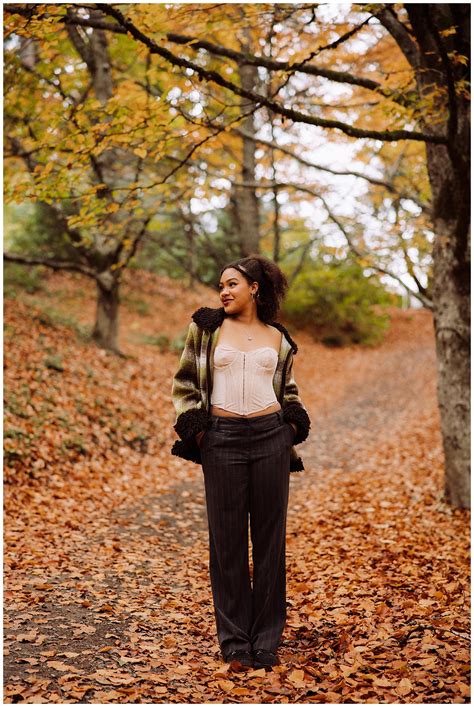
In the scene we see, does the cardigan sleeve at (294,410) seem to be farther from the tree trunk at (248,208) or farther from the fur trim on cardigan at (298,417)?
the tree trunk at (248,208)

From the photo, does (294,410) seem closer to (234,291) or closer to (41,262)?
(234,291)

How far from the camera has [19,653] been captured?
346cm

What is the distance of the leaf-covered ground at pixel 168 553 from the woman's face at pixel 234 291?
2070 mm

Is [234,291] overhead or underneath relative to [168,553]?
Result: overhead

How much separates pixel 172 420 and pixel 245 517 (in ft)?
23.3

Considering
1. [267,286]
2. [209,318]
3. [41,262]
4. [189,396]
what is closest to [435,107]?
[267,286]

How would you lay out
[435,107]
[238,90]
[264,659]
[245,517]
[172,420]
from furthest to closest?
[172,420] → [435,107] → [238,90] → [245,517] → [264,659]

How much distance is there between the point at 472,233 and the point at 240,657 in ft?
15.3

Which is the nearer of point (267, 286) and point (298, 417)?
point (298, 417)

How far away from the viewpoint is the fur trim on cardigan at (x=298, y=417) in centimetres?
371

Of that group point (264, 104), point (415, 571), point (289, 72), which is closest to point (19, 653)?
point (415, 571)

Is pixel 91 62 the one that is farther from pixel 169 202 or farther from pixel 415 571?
pixel 415 571

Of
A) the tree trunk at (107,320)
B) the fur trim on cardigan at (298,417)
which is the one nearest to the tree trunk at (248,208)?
the tree trunk at (107,320)

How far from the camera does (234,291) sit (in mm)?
3670
